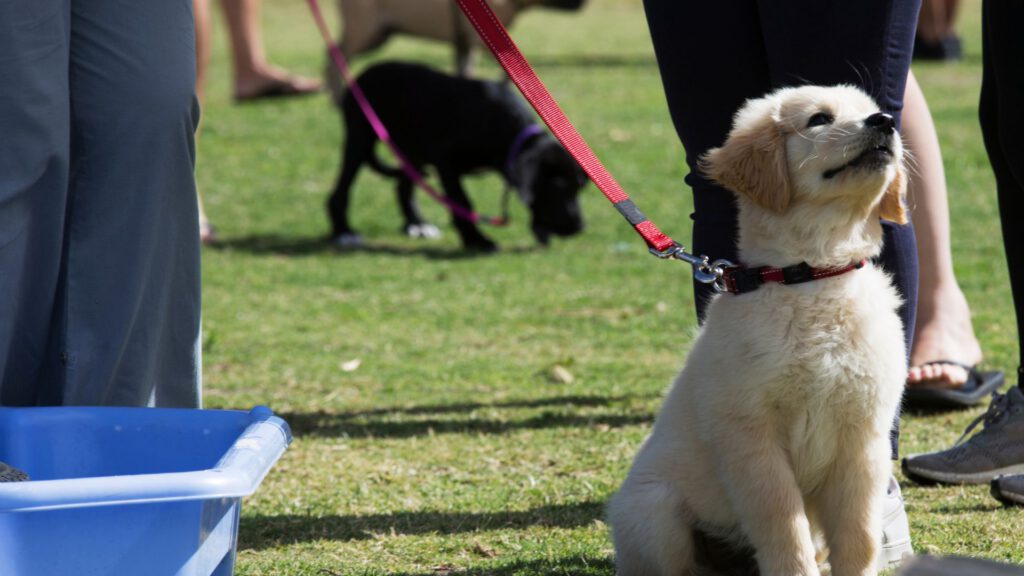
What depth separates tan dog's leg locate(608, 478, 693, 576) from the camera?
7.20 feet

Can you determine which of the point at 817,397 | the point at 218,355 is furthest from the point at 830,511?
the point at 218,355

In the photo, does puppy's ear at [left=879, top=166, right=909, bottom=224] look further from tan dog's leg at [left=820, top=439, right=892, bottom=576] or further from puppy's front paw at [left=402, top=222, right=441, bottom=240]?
puppy's front paw at [left=402, top=222, right=441, bottom=240]

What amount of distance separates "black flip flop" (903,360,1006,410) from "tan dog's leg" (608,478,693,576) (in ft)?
4.51

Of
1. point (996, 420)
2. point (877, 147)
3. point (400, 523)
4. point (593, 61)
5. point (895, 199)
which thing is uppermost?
point (877, 147)

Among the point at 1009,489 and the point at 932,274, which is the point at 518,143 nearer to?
the point at 932,274

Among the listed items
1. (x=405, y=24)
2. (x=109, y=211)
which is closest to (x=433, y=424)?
(x=109, y=211)

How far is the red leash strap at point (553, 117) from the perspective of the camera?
2338mm

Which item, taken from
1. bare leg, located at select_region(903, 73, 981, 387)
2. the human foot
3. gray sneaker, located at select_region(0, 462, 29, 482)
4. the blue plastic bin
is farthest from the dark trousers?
the human foot

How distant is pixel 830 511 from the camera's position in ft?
6.88

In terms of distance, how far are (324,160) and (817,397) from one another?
689 centimetres

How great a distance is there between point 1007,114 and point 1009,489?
0.77 metres

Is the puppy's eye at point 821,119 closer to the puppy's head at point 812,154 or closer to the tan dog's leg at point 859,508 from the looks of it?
the puppy's head at point 812,154

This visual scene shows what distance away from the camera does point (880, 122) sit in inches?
81.0

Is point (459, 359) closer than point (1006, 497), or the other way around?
point (1006, 497)
